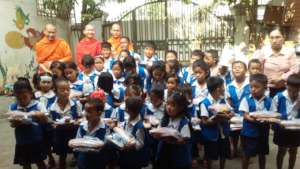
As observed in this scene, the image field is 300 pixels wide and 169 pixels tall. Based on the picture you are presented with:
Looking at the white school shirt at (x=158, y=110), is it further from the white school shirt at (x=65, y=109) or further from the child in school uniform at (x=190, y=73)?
the child in school uniform at (x=190, y=73)

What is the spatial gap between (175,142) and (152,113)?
25.5 inches

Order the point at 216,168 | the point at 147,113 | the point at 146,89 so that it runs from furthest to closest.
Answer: the point at 146,89 < the point at 216,168 < the point at 147,113

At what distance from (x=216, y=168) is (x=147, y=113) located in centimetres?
131

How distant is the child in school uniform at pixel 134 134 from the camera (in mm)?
3758

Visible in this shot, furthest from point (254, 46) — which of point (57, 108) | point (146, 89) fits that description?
point (57, 108)

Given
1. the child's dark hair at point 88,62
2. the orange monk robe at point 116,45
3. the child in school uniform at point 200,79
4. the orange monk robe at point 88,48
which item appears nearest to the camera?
the child in school uniform at point 200,79

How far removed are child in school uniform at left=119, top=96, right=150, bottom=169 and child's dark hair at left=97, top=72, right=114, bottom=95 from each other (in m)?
1.08

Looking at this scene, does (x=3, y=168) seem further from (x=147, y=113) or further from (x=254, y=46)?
(x=254, y=46)

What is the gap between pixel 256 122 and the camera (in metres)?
4.14

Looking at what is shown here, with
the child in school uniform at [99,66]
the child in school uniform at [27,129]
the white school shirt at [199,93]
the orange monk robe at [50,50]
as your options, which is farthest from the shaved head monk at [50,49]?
the white school shirt at [199,93]

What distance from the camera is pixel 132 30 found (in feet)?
40.8

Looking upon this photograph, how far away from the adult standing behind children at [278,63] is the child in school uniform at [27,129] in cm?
276

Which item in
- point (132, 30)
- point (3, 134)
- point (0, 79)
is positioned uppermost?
point (132, 30)

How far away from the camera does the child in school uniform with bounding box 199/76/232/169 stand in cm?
428
